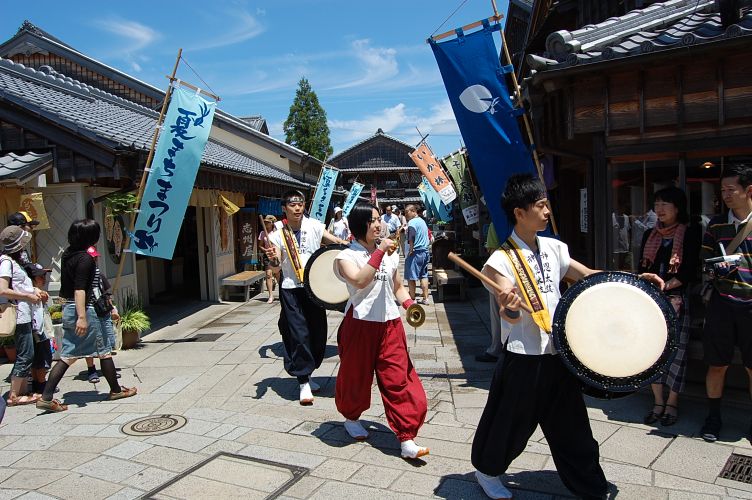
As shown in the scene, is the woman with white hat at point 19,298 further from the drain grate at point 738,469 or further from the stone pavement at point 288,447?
the drain grate at point 738,469

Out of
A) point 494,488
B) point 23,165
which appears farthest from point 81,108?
point 494,488

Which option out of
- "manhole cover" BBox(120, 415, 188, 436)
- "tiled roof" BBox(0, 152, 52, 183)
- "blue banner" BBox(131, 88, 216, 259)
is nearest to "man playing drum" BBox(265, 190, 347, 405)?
"manhole cover" BBox(120, 415, 188, 436)

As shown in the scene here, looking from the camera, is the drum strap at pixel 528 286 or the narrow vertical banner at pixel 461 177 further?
the narrow vertical banner at pixel 461 177

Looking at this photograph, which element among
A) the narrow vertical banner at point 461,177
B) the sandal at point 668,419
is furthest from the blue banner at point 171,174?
the narrow vertical banner at point 461,177

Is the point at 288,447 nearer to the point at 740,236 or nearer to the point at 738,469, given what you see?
the point at 738,469

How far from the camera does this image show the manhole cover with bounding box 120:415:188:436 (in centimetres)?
495

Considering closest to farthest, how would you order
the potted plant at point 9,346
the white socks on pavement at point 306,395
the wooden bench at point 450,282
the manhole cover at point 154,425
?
the manhole cover at point 154,425
the white socks on pavement at point 306,395
the potted plant at point 9,346
the wooden bench at point 450,282

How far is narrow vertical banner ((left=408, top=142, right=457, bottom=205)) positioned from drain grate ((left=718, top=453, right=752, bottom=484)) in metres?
9.26

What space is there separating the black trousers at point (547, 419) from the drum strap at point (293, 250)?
3.08 m

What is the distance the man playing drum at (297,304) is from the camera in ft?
19.0

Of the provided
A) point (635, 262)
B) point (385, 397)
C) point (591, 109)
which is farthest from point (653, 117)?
point (385, 397)

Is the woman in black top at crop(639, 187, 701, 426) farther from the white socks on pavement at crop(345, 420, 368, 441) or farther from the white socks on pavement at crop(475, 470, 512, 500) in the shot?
the white socks on pavement at crop(345, 420, 368, 441)

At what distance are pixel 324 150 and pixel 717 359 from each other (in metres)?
41.2

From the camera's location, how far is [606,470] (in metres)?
3.98
